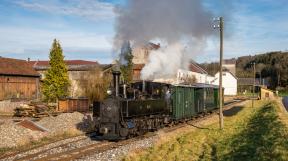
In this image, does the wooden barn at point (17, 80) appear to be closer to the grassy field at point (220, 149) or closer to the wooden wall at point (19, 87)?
the wooden wall at point (19, 87)

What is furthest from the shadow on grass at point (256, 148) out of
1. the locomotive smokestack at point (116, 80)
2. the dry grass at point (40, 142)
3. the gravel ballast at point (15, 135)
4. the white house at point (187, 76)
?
the white house at point (187, 76)

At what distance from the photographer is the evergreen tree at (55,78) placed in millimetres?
43844

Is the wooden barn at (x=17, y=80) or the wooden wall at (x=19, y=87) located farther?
the wooden barn at (x=17, y=80)

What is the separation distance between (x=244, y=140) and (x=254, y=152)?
370 centimetres

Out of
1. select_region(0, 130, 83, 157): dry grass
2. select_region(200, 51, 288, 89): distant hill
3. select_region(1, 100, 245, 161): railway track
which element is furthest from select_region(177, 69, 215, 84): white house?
select_region(200, 51, 288, 89): distant hill

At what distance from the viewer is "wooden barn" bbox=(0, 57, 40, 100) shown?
4984 cm

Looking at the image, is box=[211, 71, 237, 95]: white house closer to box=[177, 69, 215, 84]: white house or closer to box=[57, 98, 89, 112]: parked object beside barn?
box=[177, 69, 215, 84]: white house

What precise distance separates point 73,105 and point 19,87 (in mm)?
17090

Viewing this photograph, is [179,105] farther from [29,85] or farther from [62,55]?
[29,85]

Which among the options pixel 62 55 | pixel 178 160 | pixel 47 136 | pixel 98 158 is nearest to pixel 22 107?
pixel 62 55

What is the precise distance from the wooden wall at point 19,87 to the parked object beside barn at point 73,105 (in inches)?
548

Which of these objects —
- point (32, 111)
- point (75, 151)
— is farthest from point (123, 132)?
point (32, 111)

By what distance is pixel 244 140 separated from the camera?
18.3 meters

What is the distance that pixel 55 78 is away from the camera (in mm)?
44250
